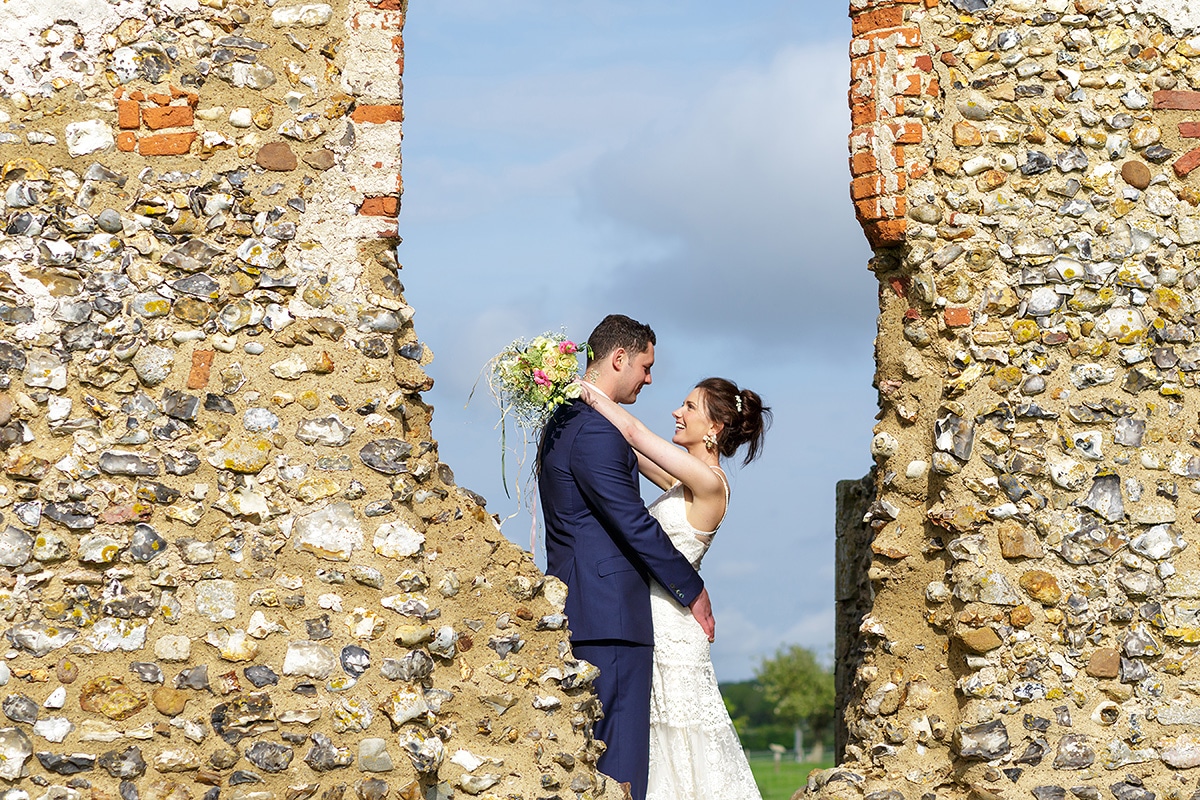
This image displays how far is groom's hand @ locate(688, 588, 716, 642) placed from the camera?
231 inches

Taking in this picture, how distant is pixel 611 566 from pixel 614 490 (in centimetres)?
31

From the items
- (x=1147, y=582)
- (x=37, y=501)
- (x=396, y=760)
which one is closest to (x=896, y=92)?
(x=1147, y=582)

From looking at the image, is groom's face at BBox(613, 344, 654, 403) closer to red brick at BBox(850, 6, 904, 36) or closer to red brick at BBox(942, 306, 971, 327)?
red brick at BBox(942, 306, 971, 327)

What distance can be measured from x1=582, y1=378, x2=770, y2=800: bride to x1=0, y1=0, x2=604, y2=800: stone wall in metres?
0.64

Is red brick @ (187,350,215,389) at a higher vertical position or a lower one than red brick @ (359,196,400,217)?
lower

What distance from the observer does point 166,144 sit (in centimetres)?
510

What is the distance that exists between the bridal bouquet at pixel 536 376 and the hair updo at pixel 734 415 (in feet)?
2.70

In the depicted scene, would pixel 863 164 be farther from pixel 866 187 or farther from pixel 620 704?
pixel 620 704

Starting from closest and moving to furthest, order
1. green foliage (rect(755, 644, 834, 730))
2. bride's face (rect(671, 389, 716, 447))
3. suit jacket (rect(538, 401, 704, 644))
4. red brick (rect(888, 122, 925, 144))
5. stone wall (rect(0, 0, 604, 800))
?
stone wall (rect(0, 0, 604, 800)), suit jacket (rect(538, 401, 704, 644)), red brick (rect(888, 122, 925, 144)), bride's face (rect(671, 389, 716, 447)), green foliage (rect(755, 644, 834, 730))

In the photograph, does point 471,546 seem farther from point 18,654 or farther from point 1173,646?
point 1173,646

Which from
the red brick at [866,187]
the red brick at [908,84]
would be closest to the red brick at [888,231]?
the red brick at [866,187]

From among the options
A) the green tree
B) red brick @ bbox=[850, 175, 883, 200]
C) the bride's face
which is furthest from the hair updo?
the green tree

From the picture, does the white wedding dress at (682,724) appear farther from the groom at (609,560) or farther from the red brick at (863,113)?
the red brick at (863,113)

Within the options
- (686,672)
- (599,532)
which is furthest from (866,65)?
(686,672)
